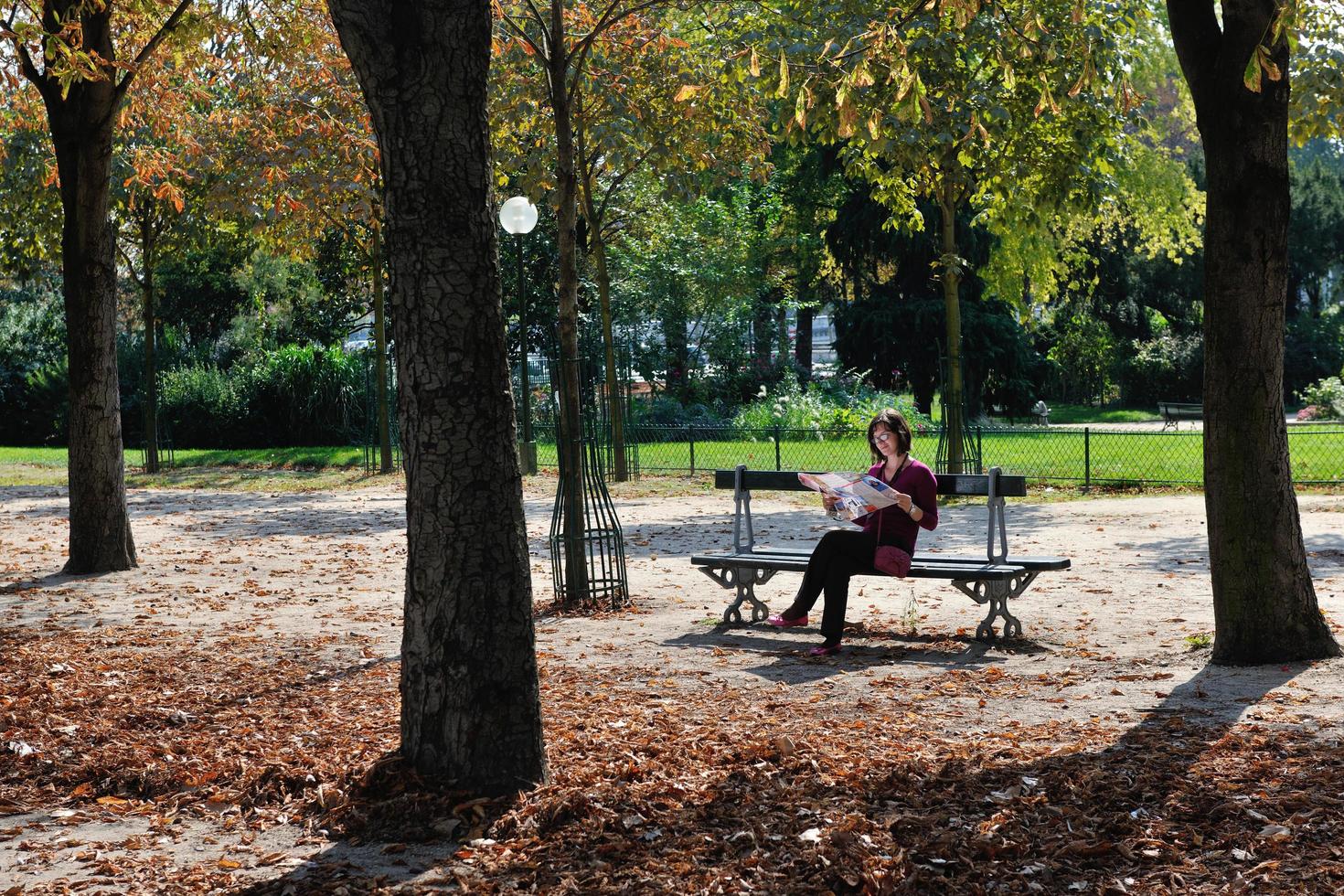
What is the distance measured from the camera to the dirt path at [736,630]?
595 centimetres

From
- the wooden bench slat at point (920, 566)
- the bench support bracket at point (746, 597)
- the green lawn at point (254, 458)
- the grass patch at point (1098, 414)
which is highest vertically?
the grass patch at point (1098, 414)

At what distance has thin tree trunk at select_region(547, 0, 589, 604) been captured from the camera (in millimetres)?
9891

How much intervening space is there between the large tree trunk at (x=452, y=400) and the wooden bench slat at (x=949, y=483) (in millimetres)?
3463

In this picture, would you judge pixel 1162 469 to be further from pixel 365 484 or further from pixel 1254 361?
pixel 1254 361

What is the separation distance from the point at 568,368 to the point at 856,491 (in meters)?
2.73

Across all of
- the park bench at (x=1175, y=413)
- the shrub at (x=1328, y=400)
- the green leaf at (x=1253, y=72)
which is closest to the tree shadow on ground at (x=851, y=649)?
the green leaf at (x=1253, y=72)

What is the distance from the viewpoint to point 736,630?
28.8 ft

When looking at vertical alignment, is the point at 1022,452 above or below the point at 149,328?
below

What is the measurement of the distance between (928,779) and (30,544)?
1191cm

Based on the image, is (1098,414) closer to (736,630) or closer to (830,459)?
(830,459)

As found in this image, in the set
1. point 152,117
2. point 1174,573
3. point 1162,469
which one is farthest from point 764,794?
point 1162,469

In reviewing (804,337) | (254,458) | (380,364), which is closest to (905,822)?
(380,364)

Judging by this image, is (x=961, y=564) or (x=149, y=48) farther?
(x=149, y=48)

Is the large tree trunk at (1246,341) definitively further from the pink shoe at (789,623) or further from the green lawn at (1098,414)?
the green lawn at (1098,414)
